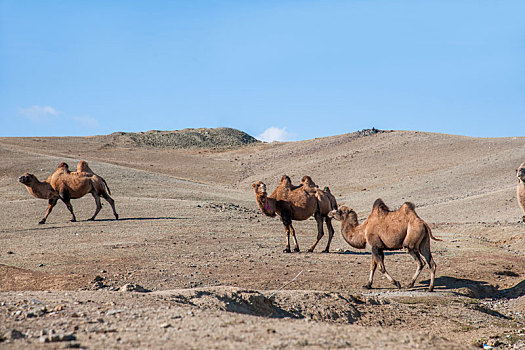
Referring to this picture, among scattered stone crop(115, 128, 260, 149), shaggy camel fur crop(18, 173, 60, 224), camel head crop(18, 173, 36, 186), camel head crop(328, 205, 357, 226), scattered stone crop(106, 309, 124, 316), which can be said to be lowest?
scattered stone crop(106, 309, 124, 316)

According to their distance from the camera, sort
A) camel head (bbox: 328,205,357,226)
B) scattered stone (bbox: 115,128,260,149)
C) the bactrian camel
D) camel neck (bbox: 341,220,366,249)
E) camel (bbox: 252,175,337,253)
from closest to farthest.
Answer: camel neck (bbox: 341,220,366,249)
camel head (bbox: 328,205,357,226)
camel (bbox: 252,175,337,253)
the bactrian camel
scattered stone (bbox: 115,128,260,149)

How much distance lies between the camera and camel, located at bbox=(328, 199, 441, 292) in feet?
38.8

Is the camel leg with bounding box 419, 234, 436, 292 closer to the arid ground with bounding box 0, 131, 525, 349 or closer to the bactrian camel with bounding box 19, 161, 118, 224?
the arid ground with bounding box 0, 131, 525, 349

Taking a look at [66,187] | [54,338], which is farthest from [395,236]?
[66,187]

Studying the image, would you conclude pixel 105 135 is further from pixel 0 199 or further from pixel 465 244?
pixel 465 244

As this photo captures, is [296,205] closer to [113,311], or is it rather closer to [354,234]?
[354,234]

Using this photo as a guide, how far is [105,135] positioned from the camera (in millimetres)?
87438

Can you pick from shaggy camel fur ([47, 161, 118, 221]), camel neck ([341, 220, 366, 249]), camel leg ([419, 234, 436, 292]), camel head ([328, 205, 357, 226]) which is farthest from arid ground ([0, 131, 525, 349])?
camel head ([328, 205, 357, 226])

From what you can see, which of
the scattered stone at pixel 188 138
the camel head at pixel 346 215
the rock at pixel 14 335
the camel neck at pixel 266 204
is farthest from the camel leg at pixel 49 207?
the scattered stone at pixel 188 138

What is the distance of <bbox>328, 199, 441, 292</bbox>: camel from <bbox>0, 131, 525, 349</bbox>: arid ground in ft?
1.82

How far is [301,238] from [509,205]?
11.7 metres

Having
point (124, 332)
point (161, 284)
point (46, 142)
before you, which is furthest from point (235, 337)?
point (46, 142)

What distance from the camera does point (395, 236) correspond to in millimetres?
12000

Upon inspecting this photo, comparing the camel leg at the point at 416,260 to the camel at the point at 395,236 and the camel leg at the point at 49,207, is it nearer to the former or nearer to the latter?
the camel at the point at 395,236
